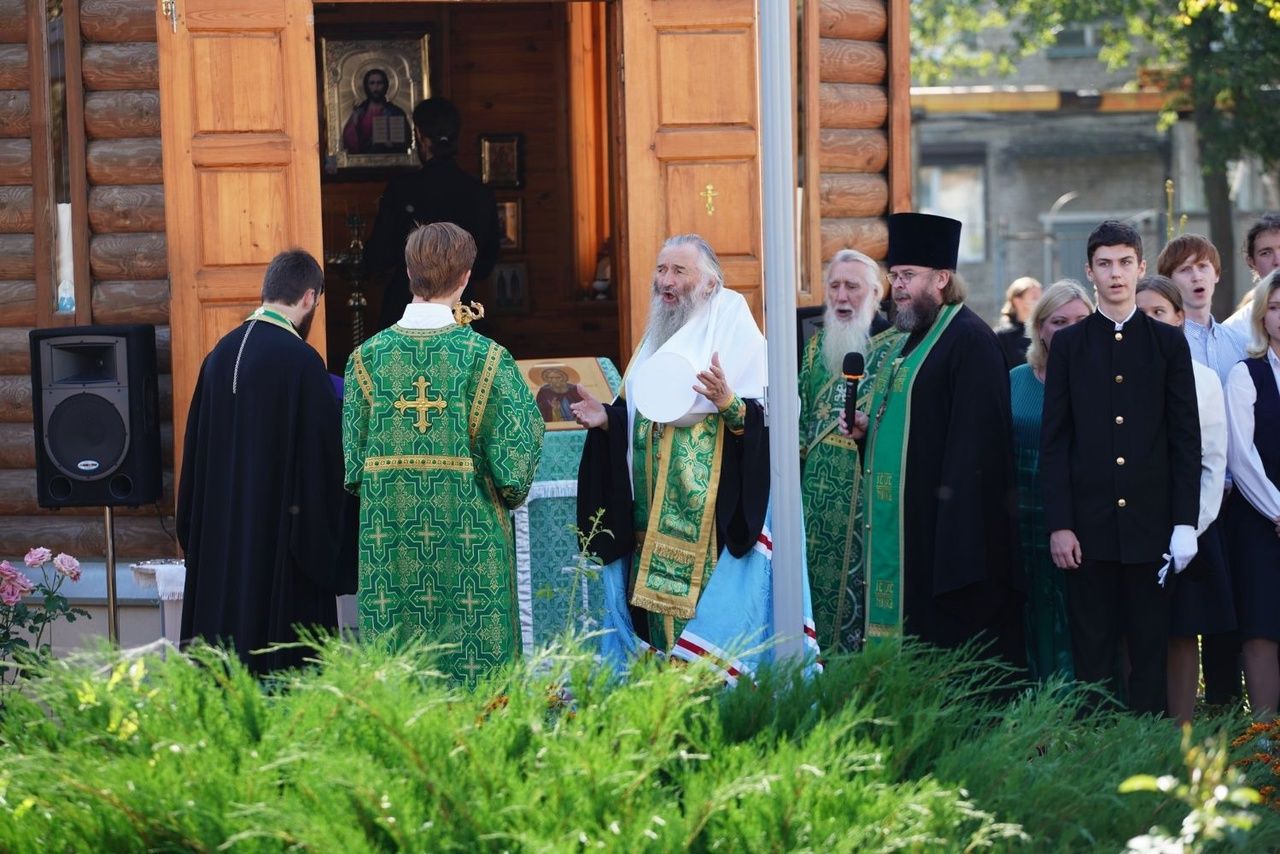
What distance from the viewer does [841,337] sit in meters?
6.91

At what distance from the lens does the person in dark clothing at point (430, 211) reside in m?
9.77

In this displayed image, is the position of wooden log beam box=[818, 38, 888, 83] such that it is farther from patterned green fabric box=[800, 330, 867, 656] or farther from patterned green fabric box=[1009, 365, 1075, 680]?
patterned green fabric box=[1009, 365, 1075, 680]

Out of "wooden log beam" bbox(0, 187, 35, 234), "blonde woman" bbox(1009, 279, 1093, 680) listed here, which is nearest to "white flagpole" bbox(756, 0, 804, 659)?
"blonde woman" bbox(1009, 279, 1093, 680)

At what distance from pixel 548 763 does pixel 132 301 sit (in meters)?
5.39

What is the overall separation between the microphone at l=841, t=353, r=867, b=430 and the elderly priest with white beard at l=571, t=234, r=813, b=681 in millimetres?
284

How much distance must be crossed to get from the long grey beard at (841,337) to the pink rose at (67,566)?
3020 mm

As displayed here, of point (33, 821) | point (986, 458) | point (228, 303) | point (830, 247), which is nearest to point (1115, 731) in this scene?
point (986, 458)

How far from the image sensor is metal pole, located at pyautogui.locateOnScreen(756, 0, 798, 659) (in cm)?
521

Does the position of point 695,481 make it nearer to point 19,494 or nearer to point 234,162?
point 234,162

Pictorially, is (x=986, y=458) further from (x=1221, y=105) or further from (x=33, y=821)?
(x=1221, y=105)

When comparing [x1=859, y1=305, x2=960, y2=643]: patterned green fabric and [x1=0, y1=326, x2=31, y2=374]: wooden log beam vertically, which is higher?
[x1=0, y1=326, x2=31, y2=374]: wooden log beam

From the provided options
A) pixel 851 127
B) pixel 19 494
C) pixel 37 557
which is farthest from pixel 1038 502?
pixel 19 494

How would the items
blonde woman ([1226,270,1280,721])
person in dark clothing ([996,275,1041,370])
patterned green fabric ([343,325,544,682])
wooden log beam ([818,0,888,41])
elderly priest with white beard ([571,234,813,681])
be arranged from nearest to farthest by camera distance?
patterned green fabric ([343,325,544,682]) < elderly priest with white beard ([571,234,813,681]) < blonde woman ([1226,270,1280,721]) < wooden log beam ([818,0,888,41]) < person in dark clothing ([996,275,1041,370])

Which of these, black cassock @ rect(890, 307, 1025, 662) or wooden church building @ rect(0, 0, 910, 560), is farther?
wooden church building @ rect(0, 0, 910, 560)
